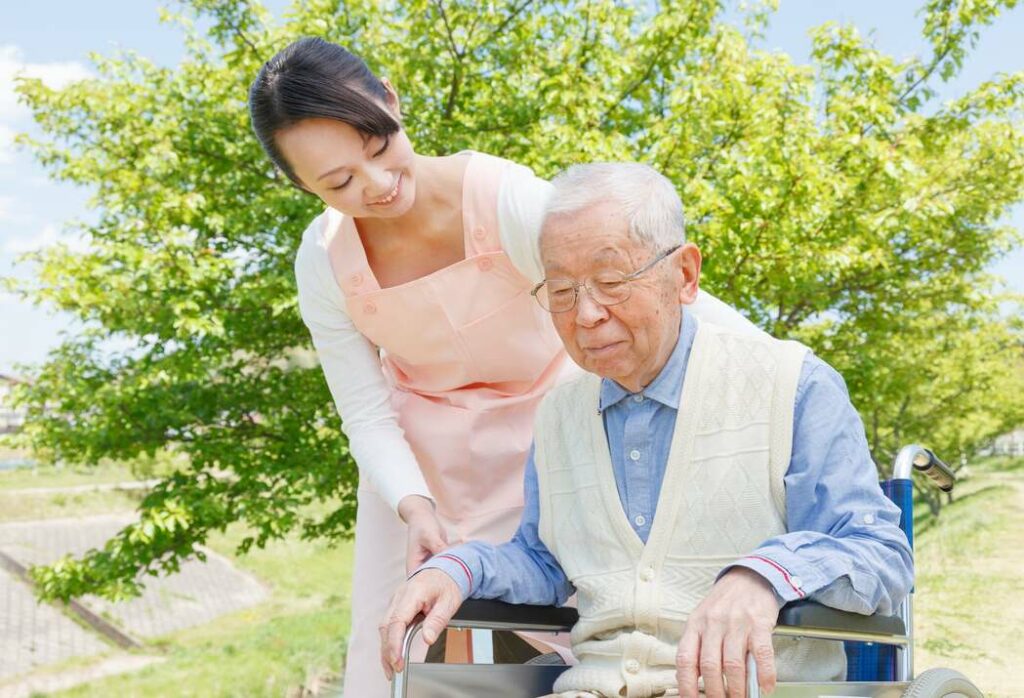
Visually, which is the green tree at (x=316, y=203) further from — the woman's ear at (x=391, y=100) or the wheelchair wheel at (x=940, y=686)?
the wheelchair wheel at (x=940, y=686)

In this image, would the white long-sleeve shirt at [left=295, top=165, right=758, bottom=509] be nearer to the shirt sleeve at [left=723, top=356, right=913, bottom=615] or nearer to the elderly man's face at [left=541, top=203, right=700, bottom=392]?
the elderly man's face at [left=541, top=203, right=700, bottom=392]

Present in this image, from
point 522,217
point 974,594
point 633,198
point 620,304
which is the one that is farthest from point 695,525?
point 974,594

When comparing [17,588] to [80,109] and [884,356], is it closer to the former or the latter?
[80,109]

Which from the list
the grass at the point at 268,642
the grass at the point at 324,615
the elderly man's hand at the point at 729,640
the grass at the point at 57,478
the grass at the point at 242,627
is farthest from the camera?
the grass at the point at 57,478

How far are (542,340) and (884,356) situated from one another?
5.80m

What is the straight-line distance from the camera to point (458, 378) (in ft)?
6.64

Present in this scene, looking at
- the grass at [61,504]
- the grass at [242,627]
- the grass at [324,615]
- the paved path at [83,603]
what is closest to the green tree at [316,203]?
the grass at [324,615]

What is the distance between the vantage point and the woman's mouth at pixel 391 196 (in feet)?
5.75

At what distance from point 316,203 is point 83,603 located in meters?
11.3

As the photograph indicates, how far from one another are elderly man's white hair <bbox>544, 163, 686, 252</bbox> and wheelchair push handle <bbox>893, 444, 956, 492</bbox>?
2.44ft

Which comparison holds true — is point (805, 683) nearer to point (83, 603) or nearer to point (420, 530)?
point (420, 530)

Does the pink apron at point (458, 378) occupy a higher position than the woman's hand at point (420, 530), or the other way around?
the pink apron at point (458, 378)

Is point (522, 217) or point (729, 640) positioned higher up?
point (522, 217)

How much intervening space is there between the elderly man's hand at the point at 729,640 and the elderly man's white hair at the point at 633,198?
490mm
